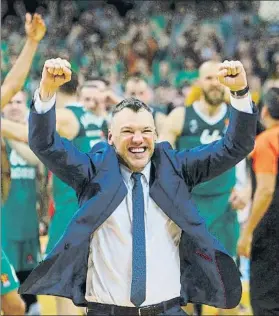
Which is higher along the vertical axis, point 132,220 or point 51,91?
point 51,91

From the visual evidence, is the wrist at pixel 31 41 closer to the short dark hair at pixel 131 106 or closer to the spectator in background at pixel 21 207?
the spectator in background at pixel 21 207

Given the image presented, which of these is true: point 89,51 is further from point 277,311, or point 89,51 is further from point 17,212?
point 277,311

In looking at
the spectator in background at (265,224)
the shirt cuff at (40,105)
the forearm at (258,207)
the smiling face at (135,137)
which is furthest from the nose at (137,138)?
the forearm at (258,207)

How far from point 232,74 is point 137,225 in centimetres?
49

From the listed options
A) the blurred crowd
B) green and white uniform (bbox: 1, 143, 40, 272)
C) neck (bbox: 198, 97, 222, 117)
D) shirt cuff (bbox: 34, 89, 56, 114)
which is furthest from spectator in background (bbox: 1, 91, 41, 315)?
shirt cuff (bbox: 34, 89, 56, 114)

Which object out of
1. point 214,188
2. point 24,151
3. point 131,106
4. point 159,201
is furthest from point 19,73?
point 159,201

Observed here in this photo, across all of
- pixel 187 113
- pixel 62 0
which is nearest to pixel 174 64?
pixel 187 113

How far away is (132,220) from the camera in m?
2.11

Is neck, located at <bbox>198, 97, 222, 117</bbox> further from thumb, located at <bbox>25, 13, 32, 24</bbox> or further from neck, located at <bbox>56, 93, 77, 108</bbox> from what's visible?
thumb, located at <bbox>25, 13, 32, 24</bbox>

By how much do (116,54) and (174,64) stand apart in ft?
0.89

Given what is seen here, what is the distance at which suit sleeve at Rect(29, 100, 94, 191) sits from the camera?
2006mm

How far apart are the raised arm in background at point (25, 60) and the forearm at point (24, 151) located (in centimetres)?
→ 18

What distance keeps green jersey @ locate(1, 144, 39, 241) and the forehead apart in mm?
1249

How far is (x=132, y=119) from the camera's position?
2.13m
